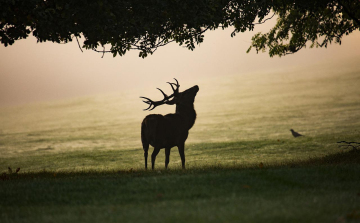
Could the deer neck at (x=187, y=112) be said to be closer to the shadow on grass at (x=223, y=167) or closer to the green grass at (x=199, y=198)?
the shadow on grass at (x=223, y=167)

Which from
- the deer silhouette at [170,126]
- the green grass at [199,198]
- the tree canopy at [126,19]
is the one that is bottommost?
the green grass at [199,198]

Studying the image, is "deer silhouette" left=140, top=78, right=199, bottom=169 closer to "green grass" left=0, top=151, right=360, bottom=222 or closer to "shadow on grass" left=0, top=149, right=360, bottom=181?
"shadow on grass" left=0, top=149, right=360, bottom=181

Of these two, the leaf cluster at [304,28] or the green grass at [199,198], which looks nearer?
the green grass at [199,198]

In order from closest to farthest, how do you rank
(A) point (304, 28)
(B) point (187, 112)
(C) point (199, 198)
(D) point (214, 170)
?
(C) point (199, 198) → (D) point (214, 170) → (B) point (187, 112) → (A) point (304, 28)

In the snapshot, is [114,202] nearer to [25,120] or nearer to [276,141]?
[276,141]

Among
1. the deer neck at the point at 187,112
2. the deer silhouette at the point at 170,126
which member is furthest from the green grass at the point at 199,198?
the deer neck at the point at 187,112

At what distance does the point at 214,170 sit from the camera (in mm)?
13742

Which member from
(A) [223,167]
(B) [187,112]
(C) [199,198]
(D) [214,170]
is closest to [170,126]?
(B) [187,112]

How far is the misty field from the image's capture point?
26.2 ft

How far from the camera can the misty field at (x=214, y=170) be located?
798 cm

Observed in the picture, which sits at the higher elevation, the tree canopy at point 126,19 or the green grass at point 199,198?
Answer: the tree canopy at point 126,19

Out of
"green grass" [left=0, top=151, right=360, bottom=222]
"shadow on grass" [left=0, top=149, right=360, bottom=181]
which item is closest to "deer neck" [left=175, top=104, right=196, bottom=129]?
"shadow on grass" [left=0, top=149, right=360, bottom=181]

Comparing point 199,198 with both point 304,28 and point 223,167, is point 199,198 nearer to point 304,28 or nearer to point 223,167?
point 223,167

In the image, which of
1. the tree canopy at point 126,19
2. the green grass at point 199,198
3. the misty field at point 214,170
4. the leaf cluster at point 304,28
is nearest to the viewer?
the green grass at point 199,198
